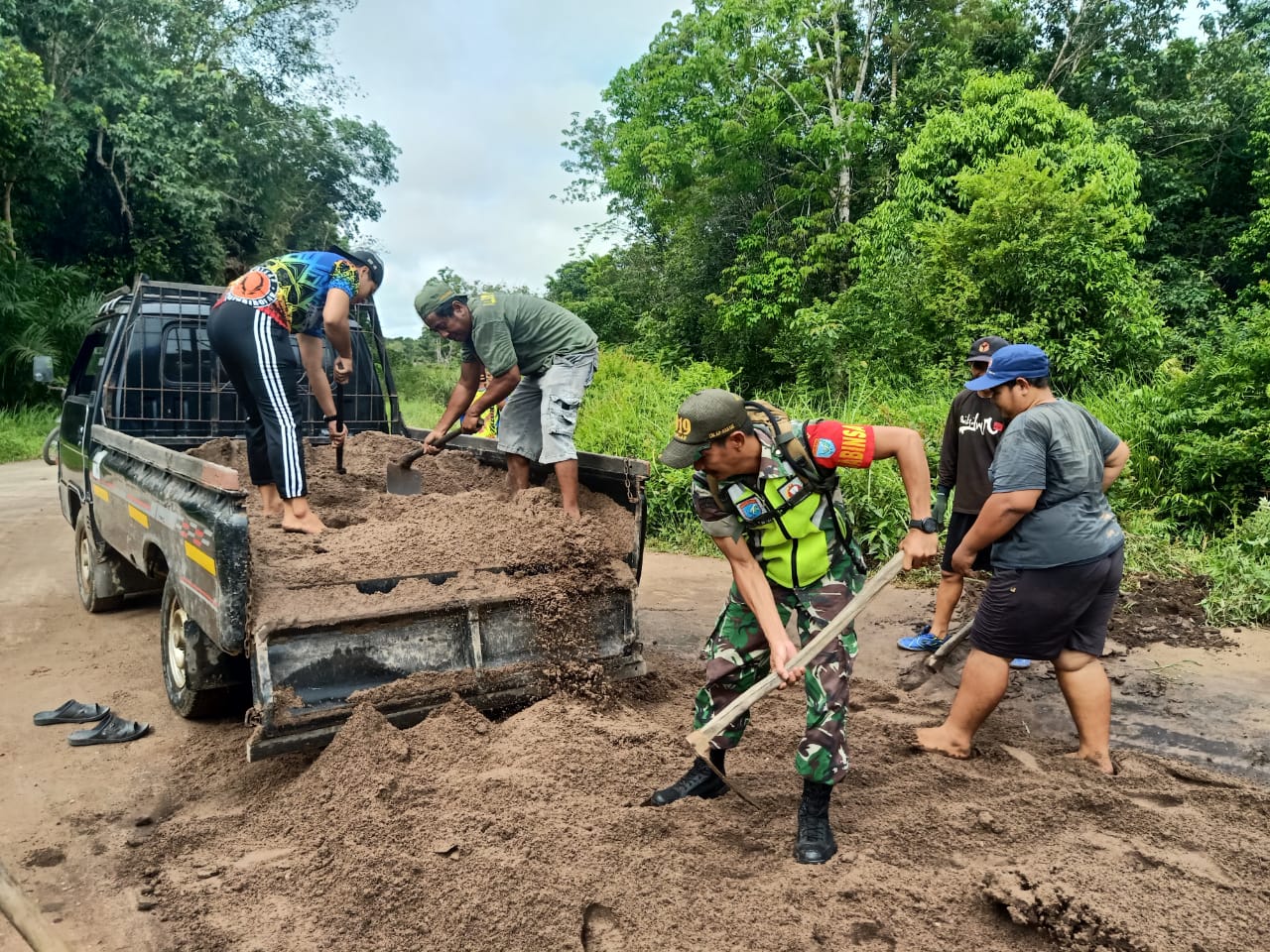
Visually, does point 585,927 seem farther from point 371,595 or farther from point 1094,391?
point 1094,391

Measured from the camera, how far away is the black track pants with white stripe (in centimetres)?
405

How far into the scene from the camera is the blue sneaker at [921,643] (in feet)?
16.0

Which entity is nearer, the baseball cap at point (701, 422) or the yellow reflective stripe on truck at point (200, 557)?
the baseball cap at point (701, 422)

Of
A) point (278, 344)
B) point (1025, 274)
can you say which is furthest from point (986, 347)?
point (1025, 274)

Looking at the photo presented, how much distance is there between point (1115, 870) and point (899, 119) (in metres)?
16.6

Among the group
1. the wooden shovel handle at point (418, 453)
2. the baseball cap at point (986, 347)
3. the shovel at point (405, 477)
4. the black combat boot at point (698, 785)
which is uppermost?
the baseball cap at point (986, 347)

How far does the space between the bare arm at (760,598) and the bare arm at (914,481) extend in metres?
0.44

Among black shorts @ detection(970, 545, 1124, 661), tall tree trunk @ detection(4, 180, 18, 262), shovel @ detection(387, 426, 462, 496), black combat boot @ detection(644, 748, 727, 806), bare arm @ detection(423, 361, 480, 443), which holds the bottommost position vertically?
black combat boot @ detection(644, 748, 727, 806)

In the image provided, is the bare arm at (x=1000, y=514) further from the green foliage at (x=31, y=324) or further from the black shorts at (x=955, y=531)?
the green foliage at (x=31, y=324)

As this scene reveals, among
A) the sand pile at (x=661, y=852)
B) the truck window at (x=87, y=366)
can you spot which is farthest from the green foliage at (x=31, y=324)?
the sand pile at (x=661, y=852)

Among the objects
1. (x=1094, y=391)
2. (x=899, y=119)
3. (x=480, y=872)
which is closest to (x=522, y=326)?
(x=480, y=872)

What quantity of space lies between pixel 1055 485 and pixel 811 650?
1.28 meters

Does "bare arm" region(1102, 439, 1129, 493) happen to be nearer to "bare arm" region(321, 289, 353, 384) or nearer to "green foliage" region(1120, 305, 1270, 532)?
"green foliage" region(1120, 305, 1270, 532)

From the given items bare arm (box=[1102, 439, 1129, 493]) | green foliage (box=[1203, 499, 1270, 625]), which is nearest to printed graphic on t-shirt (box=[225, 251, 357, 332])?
bare arm (box=[1102, 439, 1129, 493])
